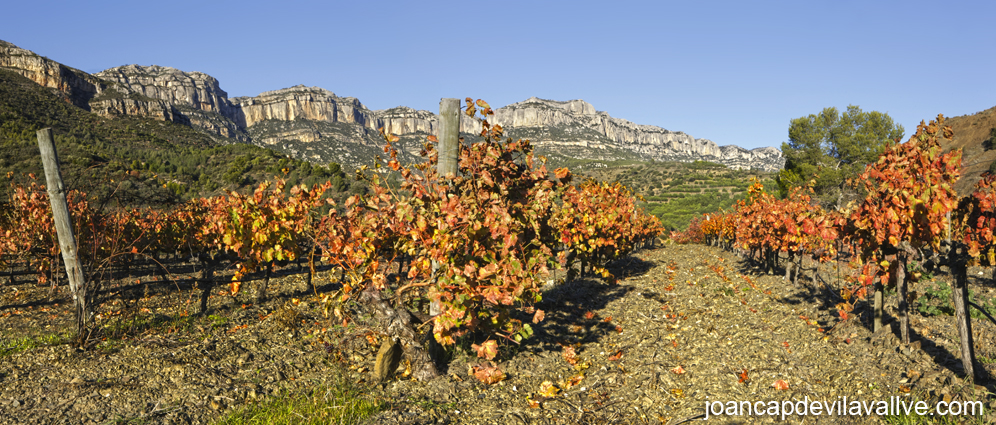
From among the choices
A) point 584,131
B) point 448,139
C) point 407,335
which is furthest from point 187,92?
point 407,335

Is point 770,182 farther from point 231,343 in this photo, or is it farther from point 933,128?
point 231,343

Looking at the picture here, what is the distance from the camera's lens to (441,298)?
14.5 ft

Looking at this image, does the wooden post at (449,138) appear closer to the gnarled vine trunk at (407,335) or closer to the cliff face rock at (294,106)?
the gnarled vine trunk at (407,335)

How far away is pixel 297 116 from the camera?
5748 inches

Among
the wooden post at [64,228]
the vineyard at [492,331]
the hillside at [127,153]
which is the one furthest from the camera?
the hillside at [127,153]

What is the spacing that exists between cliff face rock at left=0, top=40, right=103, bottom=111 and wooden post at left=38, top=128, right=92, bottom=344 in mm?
80909

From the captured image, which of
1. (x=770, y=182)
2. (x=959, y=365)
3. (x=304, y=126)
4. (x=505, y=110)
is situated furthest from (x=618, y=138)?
(x=959, y=365)

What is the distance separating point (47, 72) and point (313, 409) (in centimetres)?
9211

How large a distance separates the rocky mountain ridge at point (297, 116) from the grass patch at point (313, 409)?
63.1 metres

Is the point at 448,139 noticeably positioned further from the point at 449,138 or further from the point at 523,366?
the point at 523,366

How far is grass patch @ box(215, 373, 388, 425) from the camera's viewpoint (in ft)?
13.0

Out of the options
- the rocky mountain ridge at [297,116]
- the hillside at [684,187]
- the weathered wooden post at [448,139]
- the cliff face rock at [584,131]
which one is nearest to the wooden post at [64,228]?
the weathered wooden post at [448,139]

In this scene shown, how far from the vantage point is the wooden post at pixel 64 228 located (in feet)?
18.9

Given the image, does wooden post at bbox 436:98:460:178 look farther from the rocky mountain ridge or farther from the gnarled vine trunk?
the rocky mountain ridge
